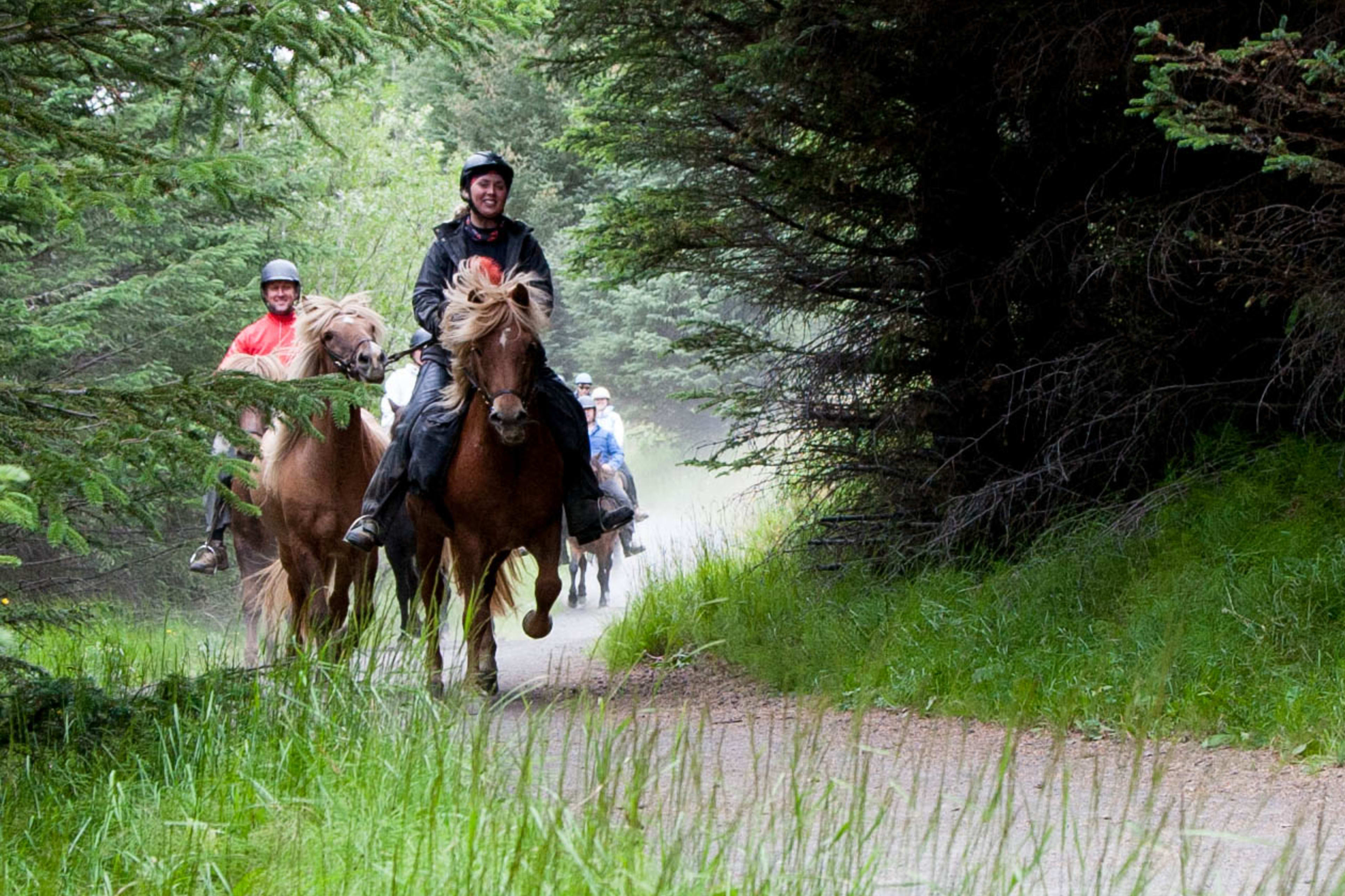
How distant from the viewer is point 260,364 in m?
10.1

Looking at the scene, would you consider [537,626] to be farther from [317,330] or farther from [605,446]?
[605,446]

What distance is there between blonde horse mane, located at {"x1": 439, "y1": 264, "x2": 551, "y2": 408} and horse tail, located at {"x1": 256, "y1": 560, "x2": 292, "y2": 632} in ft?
7.69

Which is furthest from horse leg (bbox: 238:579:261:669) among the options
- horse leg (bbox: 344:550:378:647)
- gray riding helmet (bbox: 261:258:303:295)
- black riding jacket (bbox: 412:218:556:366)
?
black riding jacket (bbox: 412:218:556:366)

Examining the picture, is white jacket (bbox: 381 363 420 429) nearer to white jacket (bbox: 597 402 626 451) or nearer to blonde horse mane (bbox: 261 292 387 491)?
white jacket (bbox: 597 402 626 451)

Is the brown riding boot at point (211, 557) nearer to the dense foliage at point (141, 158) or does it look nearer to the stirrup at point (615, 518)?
the stirrup at point (615, 518)

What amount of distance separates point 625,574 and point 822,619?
14102mm

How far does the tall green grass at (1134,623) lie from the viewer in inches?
268

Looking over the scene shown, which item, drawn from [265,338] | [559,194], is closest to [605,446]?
[265,338]

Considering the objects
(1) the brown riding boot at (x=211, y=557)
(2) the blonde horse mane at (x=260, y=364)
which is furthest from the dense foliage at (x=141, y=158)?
(1) the brown riding boot at (x=211, y=557)

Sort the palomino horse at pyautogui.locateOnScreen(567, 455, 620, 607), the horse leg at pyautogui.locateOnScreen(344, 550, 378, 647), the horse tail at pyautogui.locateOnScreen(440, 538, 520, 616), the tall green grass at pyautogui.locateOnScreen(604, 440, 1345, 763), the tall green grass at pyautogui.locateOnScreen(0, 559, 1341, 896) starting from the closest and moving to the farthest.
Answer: the tall green grass at pyautogui.locateOnScreen(0, 559, 1341, 896)
the tall green grass at pyautogui.locateOnScreen(604, 440, 1345, 763)
the horse leg at pyautogui.locateOnScreen(344, 550, 378, 647)
the horse tail at pyautogui.locateOnScreen(440, 538, 520, 616)
the palomino horse at pyautogui.locateOnScreen(567, 455, 620, 607)

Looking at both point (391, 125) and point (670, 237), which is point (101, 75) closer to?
point (670, 237)

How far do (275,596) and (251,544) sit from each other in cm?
124

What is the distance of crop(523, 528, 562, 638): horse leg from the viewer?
29.3ft

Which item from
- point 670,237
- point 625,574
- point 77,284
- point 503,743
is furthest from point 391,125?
point 503,743
